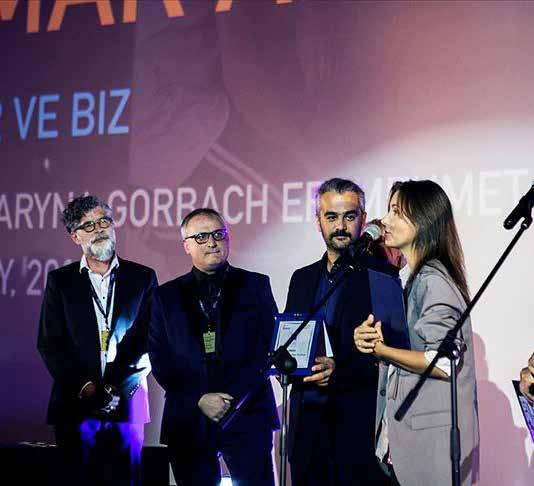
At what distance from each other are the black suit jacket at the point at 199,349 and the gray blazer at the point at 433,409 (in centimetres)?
102

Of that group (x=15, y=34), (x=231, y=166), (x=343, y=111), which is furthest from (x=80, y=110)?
(x=343, y=111)

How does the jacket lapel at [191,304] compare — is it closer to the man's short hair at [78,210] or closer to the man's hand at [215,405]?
the man's hand at [215,405]

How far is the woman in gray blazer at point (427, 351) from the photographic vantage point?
3320mm

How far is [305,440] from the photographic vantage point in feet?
13.4

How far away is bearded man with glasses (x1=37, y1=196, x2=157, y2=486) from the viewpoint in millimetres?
4727

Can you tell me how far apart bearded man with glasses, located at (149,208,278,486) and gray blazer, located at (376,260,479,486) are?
95cm

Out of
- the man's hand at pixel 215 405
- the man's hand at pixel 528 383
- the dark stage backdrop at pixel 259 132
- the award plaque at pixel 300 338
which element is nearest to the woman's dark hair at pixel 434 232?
the man's hand at pixel 528 383

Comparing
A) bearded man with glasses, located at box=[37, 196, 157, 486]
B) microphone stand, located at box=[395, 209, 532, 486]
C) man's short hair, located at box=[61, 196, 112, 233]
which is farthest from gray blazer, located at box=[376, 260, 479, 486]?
man's short hair, located at box=[61, 196, 112, 233]

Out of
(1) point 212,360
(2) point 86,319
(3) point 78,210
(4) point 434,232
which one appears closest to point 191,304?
(1) point 212,360

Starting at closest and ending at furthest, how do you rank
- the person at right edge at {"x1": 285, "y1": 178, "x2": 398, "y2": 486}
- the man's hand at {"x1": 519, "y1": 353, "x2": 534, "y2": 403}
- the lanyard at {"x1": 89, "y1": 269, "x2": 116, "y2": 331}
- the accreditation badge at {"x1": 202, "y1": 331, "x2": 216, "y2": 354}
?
the man's hand at {"x1": 519, "y1": 353, "x2": 534, "y2": 403}
the person at right edge at {"x1": 285, "y1": 178, "x2": 398, "y2": 486}
the accreditation badge at {"x1": 202, "y1": 331, "x2": 216, "y2": 354}
the lanyard at {"x1": 89, "y1": 269, "x2": 116, "y2": 331}

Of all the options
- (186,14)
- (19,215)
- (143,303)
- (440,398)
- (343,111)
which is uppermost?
(186,14)

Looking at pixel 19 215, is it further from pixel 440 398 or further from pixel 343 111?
pixel 440 398

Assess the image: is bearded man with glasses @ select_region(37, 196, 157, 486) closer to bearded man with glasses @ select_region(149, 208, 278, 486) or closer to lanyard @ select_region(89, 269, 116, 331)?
lanyard @ select_region(89, 269, 116, 331)

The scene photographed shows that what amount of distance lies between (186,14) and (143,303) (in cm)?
216
